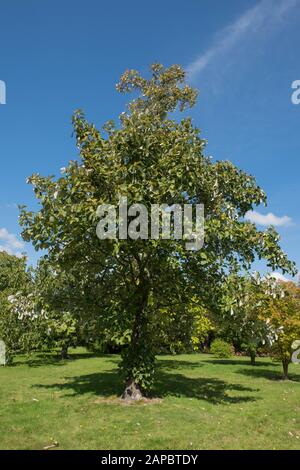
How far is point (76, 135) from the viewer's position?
572 inches

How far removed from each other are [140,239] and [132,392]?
5.05m

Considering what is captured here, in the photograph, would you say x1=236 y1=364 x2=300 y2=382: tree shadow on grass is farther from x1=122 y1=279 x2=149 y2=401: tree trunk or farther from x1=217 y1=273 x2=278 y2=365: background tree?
x1=122 y1=279 x2=149 y2=401: tree trunk

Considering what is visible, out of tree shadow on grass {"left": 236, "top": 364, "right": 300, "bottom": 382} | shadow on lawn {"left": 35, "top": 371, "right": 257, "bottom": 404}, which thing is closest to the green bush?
tree shadow on grass {"left": 236, "top": 364, "right": 300, "bottom": 382}

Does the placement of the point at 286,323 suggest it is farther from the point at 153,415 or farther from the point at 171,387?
the point at 153,415

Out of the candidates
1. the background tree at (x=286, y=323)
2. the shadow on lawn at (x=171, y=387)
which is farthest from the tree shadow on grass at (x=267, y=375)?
the shadow on lawn at (x=171, y=387)

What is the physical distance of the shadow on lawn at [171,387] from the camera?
14.9 metres

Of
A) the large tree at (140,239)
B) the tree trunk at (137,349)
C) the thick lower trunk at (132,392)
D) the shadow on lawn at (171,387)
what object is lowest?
the shadow on lawn at (171,387)

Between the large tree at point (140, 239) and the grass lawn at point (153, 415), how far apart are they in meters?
1.83

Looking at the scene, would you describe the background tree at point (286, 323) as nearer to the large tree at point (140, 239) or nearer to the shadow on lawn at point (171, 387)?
the shadow on lawn at point (171, 387)

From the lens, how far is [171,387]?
16.8m
